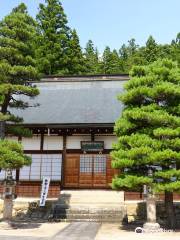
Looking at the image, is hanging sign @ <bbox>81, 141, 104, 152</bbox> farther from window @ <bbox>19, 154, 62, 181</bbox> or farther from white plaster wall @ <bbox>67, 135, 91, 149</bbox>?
window @ <bbox>19, 154, 62, 181</bbox>

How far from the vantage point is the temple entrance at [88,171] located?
1983cm

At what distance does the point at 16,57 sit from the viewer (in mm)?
14703

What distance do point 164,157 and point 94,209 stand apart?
5.96m

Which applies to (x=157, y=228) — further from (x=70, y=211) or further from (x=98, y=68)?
(x=98, y=68)

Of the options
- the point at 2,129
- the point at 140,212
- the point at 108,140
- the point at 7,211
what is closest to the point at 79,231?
the point at 7,211

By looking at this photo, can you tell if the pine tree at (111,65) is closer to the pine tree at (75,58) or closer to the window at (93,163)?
the pine tree at (75,58)

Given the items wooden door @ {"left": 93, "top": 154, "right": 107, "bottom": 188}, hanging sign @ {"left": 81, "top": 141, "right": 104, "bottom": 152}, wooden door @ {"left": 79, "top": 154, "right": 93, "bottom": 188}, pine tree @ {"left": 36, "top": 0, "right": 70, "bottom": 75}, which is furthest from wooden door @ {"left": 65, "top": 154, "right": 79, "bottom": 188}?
pine tree @ {"left": 36, "top": 0, "right": 70, "bottom": 75}

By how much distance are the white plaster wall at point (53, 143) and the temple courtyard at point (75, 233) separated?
19.0ft

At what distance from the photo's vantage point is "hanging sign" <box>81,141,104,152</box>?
20000 mm

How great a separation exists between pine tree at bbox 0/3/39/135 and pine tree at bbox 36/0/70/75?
22396mm

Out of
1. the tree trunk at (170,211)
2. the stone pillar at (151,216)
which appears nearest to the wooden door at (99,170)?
the stone pillar at (151,216)

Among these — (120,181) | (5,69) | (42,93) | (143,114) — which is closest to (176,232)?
(120,181)

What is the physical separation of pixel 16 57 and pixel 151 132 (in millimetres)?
6451

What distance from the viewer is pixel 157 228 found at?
1325cm
